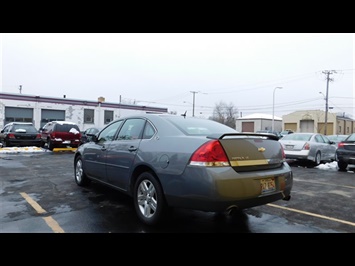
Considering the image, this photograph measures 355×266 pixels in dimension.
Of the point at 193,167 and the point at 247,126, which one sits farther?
the point at 247,126

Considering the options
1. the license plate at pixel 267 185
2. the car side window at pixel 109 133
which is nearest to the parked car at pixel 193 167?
the license plate at pixel 267 185

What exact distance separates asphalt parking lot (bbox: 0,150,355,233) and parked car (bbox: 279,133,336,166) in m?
4.83

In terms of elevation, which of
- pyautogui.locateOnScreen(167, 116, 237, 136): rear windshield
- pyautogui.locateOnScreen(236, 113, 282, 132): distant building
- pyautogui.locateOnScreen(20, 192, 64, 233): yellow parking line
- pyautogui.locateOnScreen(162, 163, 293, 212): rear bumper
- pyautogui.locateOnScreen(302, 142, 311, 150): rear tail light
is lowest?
pyautogui.locateOnScreen(20, 192, 64, 233): yellow parking line

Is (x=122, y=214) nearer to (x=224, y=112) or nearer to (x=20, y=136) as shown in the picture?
(x=20, y=136)

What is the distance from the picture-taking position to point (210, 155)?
367cm

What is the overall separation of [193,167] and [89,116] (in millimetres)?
35296

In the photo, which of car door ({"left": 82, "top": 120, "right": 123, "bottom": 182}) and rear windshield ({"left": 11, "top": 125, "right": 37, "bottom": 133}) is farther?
rear windshield ({"left": 11, "top": 125, "right": 37, "bottom": 133})

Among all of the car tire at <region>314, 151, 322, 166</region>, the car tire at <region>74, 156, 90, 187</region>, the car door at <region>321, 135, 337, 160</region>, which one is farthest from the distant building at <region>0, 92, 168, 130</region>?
the car tire at <region>74, 156, 90, 187</region>

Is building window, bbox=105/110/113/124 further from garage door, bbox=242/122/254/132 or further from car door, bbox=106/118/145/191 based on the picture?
garage door, bbox=242/122/254/132

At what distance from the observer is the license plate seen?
3.88m

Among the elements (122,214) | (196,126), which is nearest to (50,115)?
(122,214)
